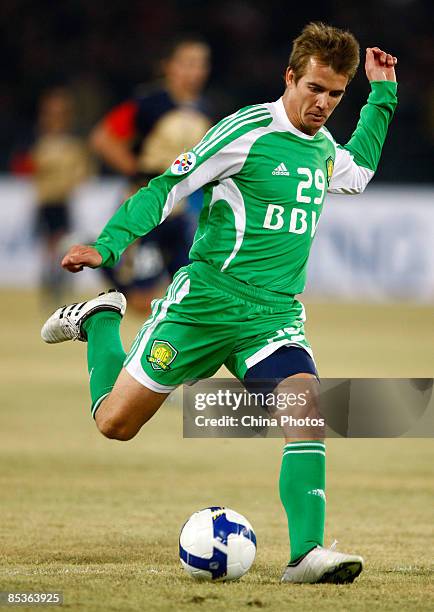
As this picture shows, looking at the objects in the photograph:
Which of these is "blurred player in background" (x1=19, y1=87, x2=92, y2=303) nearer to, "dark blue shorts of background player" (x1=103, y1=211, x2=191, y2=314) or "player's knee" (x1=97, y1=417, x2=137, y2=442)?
"dark blue shorts of background player" (x1=103, y1=211, x2=191, y2=314)

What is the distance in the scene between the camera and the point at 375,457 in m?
8.05

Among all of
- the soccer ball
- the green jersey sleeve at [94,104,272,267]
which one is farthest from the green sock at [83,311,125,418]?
the soccer ball

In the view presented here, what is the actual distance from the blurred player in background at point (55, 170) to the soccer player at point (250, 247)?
43.8 feet

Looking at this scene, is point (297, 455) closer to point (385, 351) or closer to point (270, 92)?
point (385, 351)

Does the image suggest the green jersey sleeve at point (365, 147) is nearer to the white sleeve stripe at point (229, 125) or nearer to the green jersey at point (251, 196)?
the green jersey at point (251, 196)

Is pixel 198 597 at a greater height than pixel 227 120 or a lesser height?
lesser

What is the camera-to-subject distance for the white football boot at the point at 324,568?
4523mm

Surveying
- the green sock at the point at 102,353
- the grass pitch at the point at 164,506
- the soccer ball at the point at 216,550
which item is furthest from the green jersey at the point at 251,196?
the grass pitch at the point at 164,506

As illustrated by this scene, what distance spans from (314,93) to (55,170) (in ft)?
47.4

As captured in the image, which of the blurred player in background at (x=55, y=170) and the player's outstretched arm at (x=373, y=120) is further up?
the blurred player in background at (x=55, y=170)

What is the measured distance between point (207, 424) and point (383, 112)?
5.44 ft

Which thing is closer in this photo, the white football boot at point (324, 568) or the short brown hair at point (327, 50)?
the white football boot at point (324, 568)

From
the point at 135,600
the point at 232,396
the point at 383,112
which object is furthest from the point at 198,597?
the point at 383,112

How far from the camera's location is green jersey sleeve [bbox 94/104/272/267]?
4.88 meters
